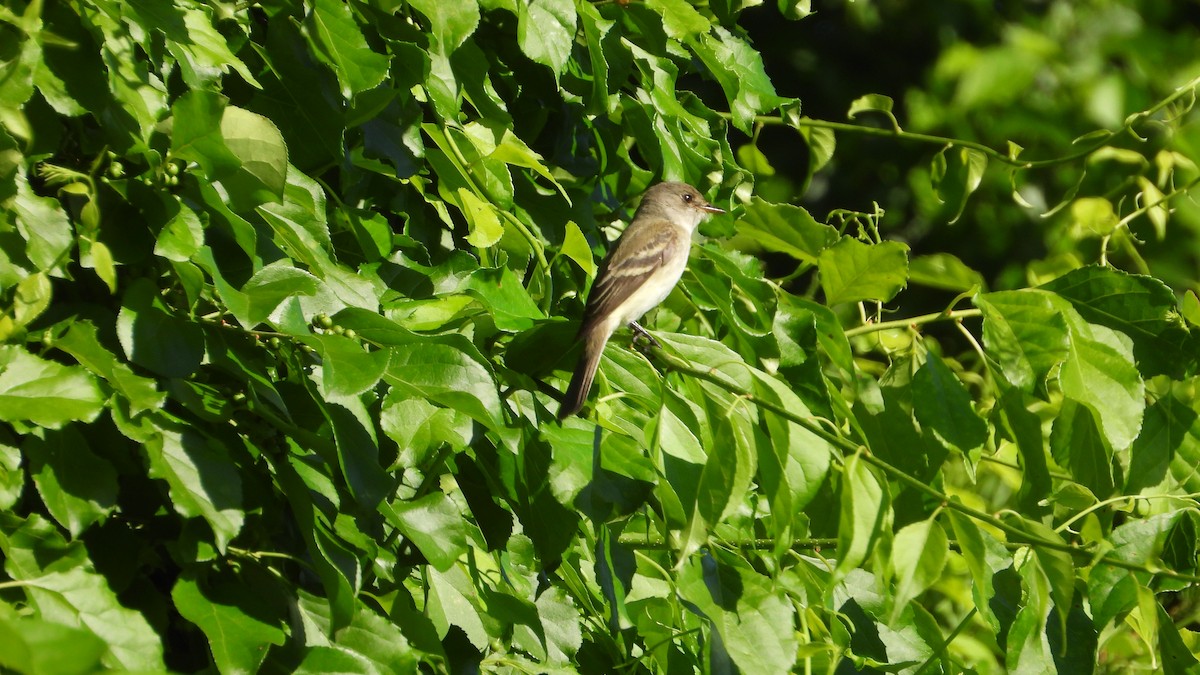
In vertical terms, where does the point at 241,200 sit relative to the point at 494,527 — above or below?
above

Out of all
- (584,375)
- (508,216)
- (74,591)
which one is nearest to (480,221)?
(508,216)

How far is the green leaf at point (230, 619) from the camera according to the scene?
1.89 m

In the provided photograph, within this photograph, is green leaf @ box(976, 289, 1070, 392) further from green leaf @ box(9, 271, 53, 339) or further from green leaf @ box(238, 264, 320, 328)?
green leaf @ box(9, 271, 53, 339)

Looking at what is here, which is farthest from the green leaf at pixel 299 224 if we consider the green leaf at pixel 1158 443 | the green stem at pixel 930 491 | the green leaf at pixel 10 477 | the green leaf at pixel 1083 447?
the green leaf at pixel 1158 443

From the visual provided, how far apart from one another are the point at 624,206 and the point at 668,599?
138cm

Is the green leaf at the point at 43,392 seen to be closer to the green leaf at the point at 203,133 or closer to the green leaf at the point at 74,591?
the green leaf at the point at 74,591

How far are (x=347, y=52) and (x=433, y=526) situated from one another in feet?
3.03

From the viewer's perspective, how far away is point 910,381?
2.58 metres

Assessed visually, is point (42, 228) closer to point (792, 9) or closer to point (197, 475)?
point (197, 475)

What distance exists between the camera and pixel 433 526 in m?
1.99

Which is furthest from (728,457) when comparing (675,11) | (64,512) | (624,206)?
(624,206)

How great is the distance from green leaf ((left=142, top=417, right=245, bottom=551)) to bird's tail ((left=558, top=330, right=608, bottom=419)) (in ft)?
2.26

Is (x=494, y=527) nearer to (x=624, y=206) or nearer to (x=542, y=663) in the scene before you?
(x=542, y=663)

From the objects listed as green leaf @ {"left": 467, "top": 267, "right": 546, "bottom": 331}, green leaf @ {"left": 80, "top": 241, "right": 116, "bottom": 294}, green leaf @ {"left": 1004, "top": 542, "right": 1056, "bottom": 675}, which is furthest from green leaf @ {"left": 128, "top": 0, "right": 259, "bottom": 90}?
green leaf @ {"left": 1004, "top": 542, "right": 1056, "bottom": 675}
